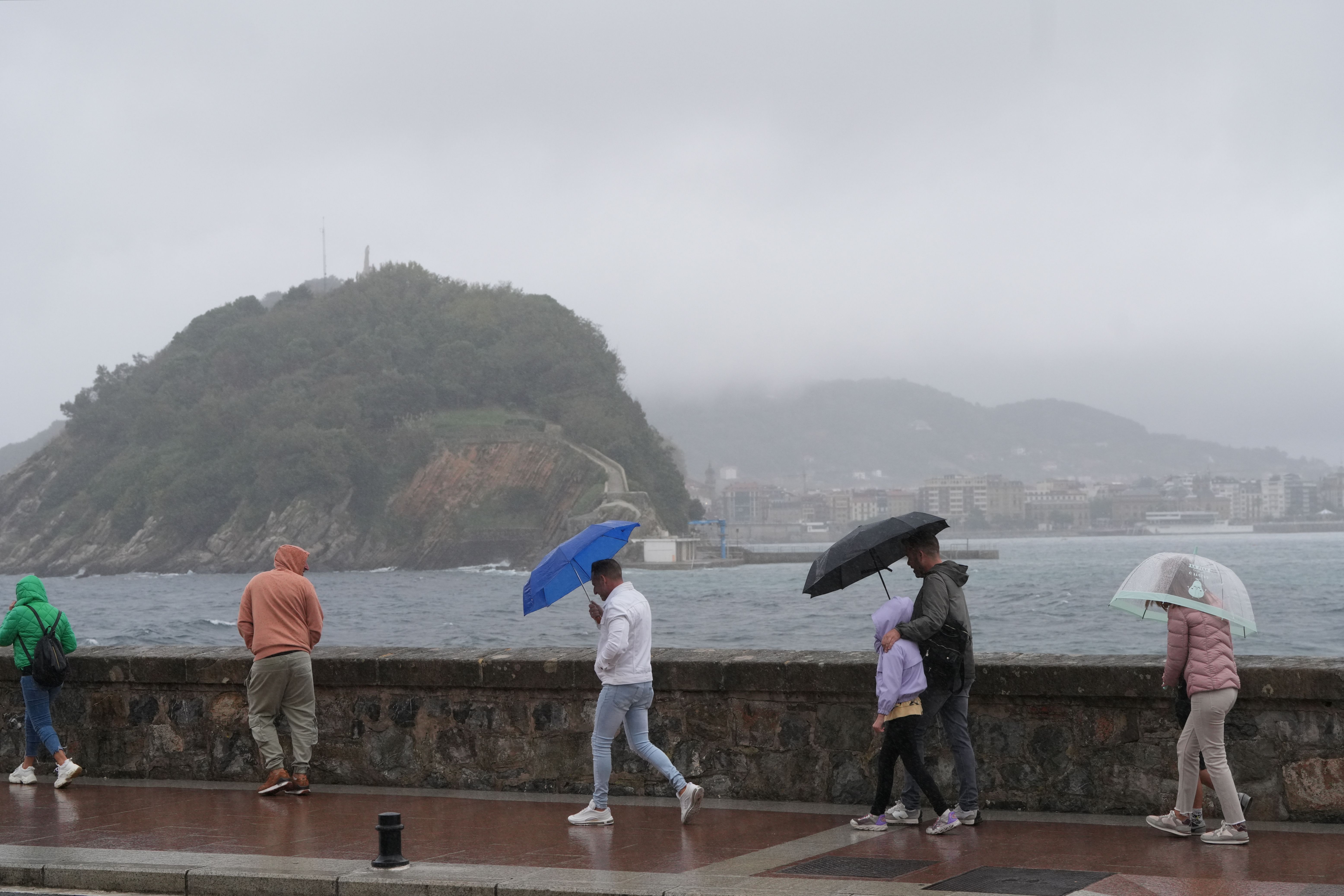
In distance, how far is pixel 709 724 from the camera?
26.6 ft

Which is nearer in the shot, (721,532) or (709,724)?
(709,724)

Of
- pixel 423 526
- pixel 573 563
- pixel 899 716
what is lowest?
pixel 423 526

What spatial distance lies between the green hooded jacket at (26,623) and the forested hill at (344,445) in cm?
12753

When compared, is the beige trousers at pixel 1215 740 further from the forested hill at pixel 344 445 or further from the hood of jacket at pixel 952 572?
the forested hill at pixel 344 445

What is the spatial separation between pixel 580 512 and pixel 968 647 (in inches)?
5156

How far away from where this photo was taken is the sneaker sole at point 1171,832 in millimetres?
6570

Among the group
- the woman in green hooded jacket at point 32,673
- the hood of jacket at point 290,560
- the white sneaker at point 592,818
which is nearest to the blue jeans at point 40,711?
the woman in green hooded jacket at point 32,673

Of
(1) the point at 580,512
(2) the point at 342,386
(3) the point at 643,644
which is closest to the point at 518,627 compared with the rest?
(3) the point at 643,644

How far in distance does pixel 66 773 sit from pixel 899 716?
5792 millimetres

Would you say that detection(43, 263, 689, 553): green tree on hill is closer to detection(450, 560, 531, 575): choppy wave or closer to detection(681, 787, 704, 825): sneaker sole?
Result: detection(450, 560, 531, 575): choppy wave

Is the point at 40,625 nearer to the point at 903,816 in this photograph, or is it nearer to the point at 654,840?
the point at 654,840

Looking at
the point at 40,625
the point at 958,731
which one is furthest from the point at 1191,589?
the point at 40,625

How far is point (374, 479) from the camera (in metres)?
143

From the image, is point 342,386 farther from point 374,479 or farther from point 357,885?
point 357,885
